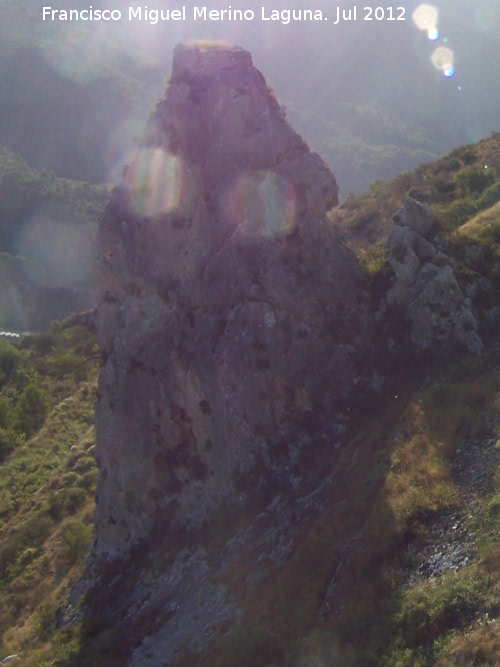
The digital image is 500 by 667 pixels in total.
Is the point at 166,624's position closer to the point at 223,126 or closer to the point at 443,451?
the point at 443,451

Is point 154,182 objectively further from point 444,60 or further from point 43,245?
point 444,60

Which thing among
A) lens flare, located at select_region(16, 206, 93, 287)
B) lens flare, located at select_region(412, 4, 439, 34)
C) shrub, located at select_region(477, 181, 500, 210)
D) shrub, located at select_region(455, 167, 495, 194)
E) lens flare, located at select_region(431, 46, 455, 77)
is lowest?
shrub, located at select_region(477, 181, 500, 210)

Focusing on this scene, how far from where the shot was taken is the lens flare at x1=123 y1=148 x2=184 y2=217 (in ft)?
55.9

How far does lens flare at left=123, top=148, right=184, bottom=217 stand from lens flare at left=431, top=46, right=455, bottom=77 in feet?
448

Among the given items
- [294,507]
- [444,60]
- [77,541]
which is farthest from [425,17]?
[294,507]

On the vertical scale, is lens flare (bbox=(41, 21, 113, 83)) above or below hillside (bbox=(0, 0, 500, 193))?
above

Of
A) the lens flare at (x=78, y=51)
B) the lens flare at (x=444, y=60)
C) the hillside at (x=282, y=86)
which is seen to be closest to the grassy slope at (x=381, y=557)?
the hillside at (x=282, y=86)

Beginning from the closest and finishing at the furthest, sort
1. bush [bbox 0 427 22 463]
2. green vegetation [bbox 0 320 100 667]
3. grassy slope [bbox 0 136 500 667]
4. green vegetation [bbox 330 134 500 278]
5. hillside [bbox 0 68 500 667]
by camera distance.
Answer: grassy slope [bbox 0 136 500 667]
hillside [bbox 0 68 500 667]
green vegetation [bbox 0 320 100 667]
green vegetation [bbox 330 134 500 278]
bush [bbox 0 427 22 463]

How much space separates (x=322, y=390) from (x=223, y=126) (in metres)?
8.46

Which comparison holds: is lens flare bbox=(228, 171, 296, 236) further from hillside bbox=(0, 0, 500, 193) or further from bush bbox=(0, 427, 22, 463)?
hillside bbox=(0, 0, 500, 193)

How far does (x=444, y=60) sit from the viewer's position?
136m

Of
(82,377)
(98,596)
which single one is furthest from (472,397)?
(82,377)

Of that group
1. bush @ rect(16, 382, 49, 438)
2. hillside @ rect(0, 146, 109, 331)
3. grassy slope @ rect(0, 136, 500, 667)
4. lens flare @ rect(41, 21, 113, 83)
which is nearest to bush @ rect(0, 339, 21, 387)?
bush @ rect(16, 382, 49, 438)

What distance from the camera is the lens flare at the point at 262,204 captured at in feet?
53.3
